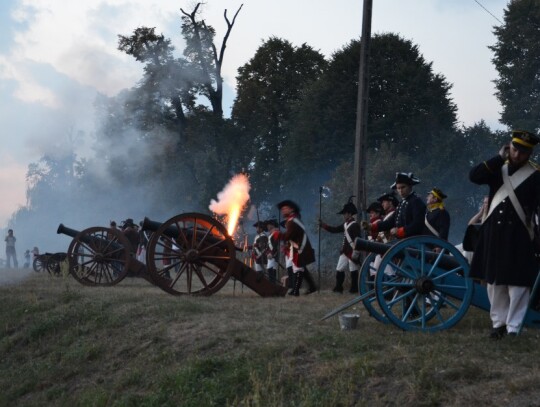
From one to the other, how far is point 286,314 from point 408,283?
211 centimetres

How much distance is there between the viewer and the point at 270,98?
125ft

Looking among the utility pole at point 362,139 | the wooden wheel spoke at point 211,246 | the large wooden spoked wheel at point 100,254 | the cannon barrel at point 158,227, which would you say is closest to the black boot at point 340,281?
the utility pole at point 362,139

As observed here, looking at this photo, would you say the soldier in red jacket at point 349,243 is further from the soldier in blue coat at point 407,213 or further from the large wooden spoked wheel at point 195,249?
the soldier in blue coat at point 407,213

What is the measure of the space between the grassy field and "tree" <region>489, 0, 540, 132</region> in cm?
2260

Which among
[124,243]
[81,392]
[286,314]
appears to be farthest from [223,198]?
[81,392]

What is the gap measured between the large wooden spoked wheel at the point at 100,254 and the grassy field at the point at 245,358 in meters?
4.00

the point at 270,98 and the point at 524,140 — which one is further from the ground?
the point at 270,98

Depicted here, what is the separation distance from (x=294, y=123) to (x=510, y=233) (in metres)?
28.8

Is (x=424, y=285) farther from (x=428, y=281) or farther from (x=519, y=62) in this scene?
(x=519, y=62)

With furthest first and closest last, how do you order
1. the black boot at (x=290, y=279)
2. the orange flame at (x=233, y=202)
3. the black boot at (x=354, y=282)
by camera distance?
the orange flame at (x=233, y=202) < the black boot at (x=290, y=279) < the black boot at (x=354, y=282)

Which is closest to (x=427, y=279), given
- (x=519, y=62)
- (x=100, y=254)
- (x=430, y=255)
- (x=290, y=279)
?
(x=430, y=255)

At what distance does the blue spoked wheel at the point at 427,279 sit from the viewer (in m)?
7.22

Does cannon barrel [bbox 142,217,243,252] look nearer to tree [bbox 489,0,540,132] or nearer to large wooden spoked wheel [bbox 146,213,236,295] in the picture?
large wooden spoked wheel [bbox 146,213,236,295]

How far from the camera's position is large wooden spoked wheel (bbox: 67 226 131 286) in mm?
15539
